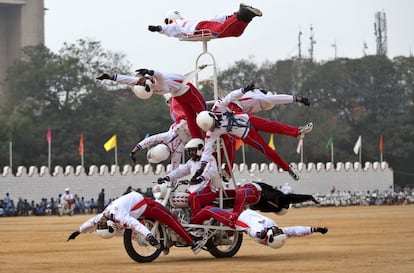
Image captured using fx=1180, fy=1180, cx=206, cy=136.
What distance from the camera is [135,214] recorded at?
18453 mm

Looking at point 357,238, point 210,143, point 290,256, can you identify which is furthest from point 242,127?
point 357,238

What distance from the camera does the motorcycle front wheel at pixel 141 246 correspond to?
1847cm

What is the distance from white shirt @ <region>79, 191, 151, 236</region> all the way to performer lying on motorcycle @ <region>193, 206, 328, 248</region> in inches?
49.2

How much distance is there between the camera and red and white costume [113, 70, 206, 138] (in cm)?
1905

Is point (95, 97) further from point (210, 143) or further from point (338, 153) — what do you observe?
point (210, 143)

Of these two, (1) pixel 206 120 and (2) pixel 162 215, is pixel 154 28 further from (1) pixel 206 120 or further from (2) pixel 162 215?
(2) pixel 162 215

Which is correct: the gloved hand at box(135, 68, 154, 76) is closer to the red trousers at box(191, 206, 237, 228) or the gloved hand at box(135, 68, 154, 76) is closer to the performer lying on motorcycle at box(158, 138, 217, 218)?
the performer lying on motorcycle at box(158, 138, 217, 218)

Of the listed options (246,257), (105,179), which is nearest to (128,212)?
(246,257)

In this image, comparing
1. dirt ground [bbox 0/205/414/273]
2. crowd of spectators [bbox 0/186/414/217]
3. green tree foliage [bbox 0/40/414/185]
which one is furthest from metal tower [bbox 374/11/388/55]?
dirt ground [bbox 0/205/414/273]

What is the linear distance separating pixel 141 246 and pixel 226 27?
3974 mm

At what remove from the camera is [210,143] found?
1944cm

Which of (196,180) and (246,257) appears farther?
(246,257)

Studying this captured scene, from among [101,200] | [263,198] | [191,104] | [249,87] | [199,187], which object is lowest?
[101,200]

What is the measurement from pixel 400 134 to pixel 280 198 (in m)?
71.8
